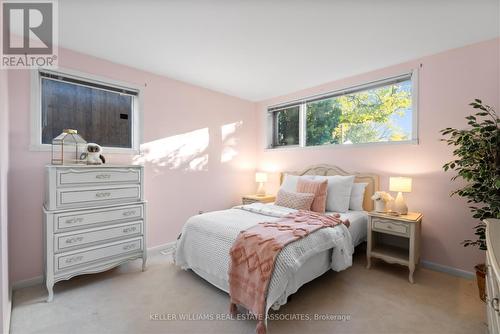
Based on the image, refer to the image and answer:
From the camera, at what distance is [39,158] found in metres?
2.37

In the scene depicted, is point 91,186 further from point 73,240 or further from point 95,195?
point 73,240

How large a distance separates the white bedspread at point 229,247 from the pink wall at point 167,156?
1.03 meters

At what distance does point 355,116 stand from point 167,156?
278 cm

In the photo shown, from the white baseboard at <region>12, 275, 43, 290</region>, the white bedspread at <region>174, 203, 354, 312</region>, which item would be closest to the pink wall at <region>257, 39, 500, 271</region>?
the white bedspread at <region>174, 203, 354, 312</region>

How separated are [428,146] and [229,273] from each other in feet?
8.55

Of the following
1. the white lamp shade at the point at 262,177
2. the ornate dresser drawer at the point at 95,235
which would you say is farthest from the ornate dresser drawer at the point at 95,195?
the white lamp shade at the point at 262,177

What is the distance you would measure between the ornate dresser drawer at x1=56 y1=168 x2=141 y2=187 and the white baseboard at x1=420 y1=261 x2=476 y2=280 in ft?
11.2

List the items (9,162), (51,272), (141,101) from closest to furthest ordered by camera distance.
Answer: (51,272), (9,162), (141,101)

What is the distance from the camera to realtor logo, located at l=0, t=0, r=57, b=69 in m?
1.92

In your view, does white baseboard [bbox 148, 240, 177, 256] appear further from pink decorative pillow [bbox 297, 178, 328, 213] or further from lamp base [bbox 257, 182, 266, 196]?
pink decorative pillow [bbox 297, 178, 328, 213]

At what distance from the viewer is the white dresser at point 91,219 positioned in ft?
6.73

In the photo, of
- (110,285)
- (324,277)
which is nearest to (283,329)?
(324,277)

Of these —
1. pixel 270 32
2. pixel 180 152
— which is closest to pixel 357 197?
pixel 270 32

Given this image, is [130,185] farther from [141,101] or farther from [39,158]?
[141,101]
